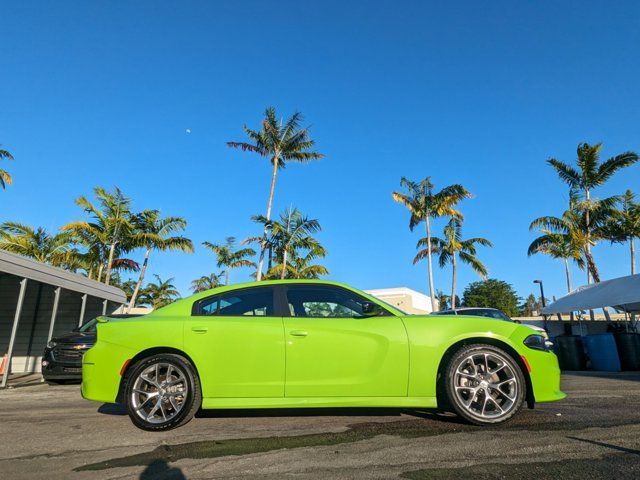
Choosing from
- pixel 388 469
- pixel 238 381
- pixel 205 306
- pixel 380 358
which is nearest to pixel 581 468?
pixel 388 469

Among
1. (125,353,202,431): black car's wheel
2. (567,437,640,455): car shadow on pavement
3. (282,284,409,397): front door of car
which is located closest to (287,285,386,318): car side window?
(282,284,409,397): front door of car

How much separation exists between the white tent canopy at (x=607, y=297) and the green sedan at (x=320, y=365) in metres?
9.95

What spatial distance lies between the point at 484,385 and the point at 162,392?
2976 millimetres

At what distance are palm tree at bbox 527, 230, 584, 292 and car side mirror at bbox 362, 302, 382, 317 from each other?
2241cm

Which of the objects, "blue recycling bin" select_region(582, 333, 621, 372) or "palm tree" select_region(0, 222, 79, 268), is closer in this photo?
"blue recycling bin" select_region(582, 333, 621, 372)

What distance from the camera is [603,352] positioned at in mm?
10367

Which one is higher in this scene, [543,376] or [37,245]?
[37,245]

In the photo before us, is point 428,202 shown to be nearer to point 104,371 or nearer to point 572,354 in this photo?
point 572,354

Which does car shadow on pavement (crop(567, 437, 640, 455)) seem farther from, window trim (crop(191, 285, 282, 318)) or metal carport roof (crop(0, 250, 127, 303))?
metal carport roof (crop(0, 250, 127, 303))

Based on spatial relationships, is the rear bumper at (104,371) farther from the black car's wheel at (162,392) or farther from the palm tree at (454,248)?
the palm tree at (454,248)

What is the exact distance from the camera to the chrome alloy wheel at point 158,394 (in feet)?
12.4

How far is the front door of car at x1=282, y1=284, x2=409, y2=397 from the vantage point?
373 cm

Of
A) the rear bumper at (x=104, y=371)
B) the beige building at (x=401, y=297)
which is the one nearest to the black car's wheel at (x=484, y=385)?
the rear bumper at (x=104, y=371)

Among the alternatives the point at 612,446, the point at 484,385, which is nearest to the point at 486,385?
the point at 484,385
